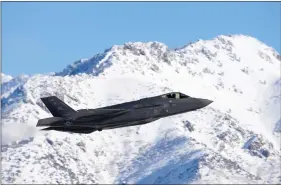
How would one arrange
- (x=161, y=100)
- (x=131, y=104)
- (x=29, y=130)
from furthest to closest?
(x=29, y=130)
(x=161, y=100)
(x=131, y=104)

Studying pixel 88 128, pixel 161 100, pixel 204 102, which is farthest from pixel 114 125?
pixel 204 102

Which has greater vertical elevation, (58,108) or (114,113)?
(58,108)

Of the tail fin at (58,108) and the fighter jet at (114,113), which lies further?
the tail fin at (58,108)

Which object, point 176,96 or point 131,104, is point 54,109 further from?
point 176,96

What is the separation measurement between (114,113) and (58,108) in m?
10.4

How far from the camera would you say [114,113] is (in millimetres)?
88625

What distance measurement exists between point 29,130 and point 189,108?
32918mm

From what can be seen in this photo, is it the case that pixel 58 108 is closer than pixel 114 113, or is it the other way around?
pixel 114 113

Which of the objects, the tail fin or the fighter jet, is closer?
the fighter jet

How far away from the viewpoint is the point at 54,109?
96.6 m

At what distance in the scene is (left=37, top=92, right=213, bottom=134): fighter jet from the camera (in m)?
84.1

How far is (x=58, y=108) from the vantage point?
9538cm

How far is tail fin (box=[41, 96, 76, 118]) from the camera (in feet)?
295

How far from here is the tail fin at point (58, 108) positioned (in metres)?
89.8
